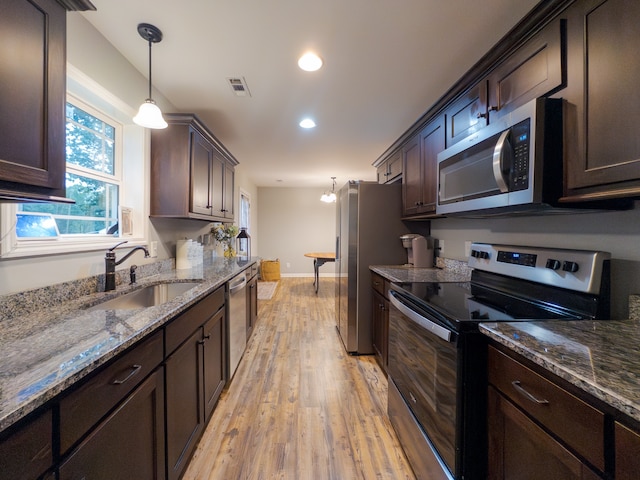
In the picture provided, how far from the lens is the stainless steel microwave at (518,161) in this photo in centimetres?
113

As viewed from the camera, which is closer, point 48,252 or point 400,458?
point 48,252

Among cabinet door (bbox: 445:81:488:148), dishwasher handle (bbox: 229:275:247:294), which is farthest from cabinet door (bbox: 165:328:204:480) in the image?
cabinet door (bbox: 445:81:488:148)

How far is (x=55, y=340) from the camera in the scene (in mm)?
871

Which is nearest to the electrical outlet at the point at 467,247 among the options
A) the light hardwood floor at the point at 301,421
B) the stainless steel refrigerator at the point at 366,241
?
the stainless steel refrigerator at the point at 366,241

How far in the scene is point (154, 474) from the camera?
1.08 metres

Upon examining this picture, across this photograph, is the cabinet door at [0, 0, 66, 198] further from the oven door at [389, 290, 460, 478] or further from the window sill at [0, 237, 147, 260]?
the oven door at [389, 290, 460, 478]

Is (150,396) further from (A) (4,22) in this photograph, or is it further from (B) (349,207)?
(B) (349,207)

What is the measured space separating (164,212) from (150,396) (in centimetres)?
154

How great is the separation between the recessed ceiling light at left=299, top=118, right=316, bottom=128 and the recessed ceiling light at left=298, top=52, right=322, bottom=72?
871 mm

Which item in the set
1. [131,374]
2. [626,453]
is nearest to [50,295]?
[131,374]

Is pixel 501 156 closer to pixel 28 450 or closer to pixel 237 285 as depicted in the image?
pixel 28 450

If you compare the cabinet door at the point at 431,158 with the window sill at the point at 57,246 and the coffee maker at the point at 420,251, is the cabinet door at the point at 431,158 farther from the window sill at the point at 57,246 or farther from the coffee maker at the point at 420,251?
the window sill at the point at 57,246

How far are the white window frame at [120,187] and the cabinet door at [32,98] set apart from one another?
42 cm

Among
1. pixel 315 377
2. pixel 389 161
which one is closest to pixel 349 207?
pixel 389 161
